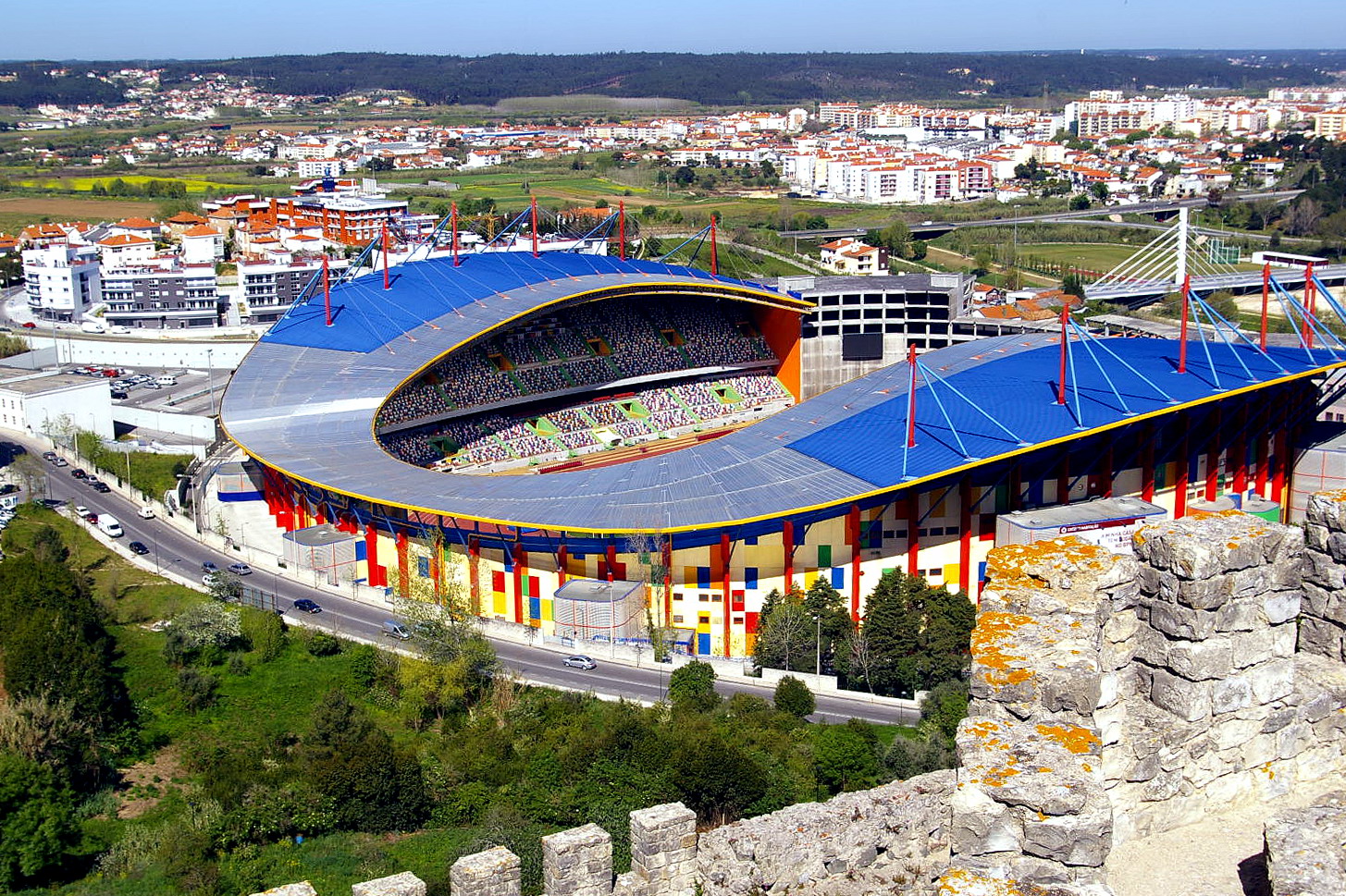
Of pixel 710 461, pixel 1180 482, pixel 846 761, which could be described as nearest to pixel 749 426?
pixel 710 461

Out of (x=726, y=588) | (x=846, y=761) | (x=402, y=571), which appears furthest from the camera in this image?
(x=402, y=571)

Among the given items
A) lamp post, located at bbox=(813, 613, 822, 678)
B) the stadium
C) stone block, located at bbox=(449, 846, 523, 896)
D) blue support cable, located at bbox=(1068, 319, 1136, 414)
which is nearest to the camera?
stone block, located at bbox=(449, 846, 523, 896)

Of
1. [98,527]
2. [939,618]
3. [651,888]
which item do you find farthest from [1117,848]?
[98,527]

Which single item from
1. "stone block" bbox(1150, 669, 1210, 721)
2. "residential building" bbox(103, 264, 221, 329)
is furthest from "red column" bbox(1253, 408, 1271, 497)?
"residential building" bbox(103, 264, 221, 329)

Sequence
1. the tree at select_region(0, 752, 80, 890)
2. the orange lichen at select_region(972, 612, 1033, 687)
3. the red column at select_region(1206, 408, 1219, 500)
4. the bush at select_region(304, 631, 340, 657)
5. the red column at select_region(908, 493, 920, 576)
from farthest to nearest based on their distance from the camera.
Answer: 1. the red column at select_region(1206, 408, 1219, 500)
2. the red column at select_region(908, 493, 920, 576)
3. the bush at select_region(304, 631, 340, 657)
4. the tree at select_region(0, 752, 80, 890)
5. the orange lichen at select_region(972, 612, 1033, 687)

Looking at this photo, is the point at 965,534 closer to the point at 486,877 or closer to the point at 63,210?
the point at 486,877

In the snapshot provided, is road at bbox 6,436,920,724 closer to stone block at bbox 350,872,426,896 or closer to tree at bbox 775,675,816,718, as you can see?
tree at bbox 775,675,816,718
